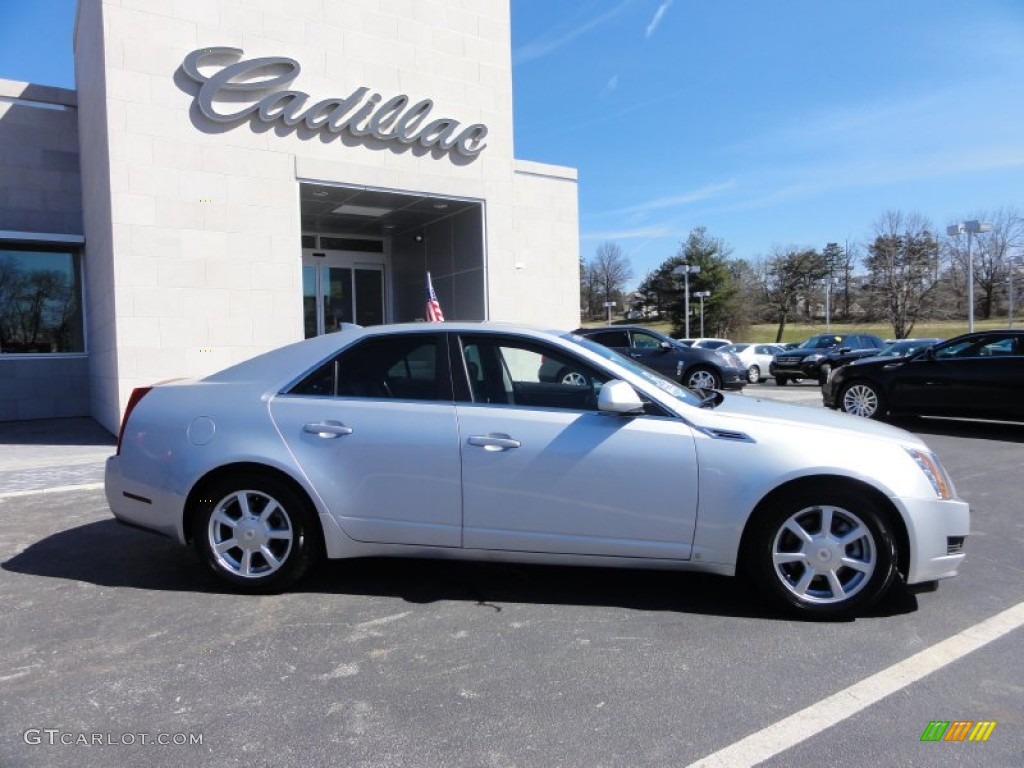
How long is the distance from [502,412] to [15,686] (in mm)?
2502

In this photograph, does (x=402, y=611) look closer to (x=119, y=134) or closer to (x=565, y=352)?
(x=565, y=352)

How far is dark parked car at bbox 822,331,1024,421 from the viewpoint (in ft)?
31.2

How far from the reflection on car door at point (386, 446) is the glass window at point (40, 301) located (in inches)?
474

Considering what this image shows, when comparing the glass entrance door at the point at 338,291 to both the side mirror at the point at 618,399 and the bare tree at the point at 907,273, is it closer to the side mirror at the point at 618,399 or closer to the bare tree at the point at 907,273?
the side mirror at the point at 618,399

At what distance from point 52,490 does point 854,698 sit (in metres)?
7.28

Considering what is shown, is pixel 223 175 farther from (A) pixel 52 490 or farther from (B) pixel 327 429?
(B) pixel 327 429

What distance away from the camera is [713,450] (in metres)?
3.56

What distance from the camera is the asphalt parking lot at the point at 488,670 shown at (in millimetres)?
2506

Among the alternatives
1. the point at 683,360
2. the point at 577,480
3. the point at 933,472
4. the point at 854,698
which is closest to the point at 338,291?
the point at 683,360

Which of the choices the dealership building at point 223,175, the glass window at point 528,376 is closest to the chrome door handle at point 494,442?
the glass window at point 528,376

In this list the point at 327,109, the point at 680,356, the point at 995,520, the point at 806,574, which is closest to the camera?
the point at 806,574

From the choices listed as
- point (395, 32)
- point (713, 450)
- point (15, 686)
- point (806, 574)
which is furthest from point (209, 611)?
point (395, 32)

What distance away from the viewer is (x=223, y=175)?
A: 33.8 ft
